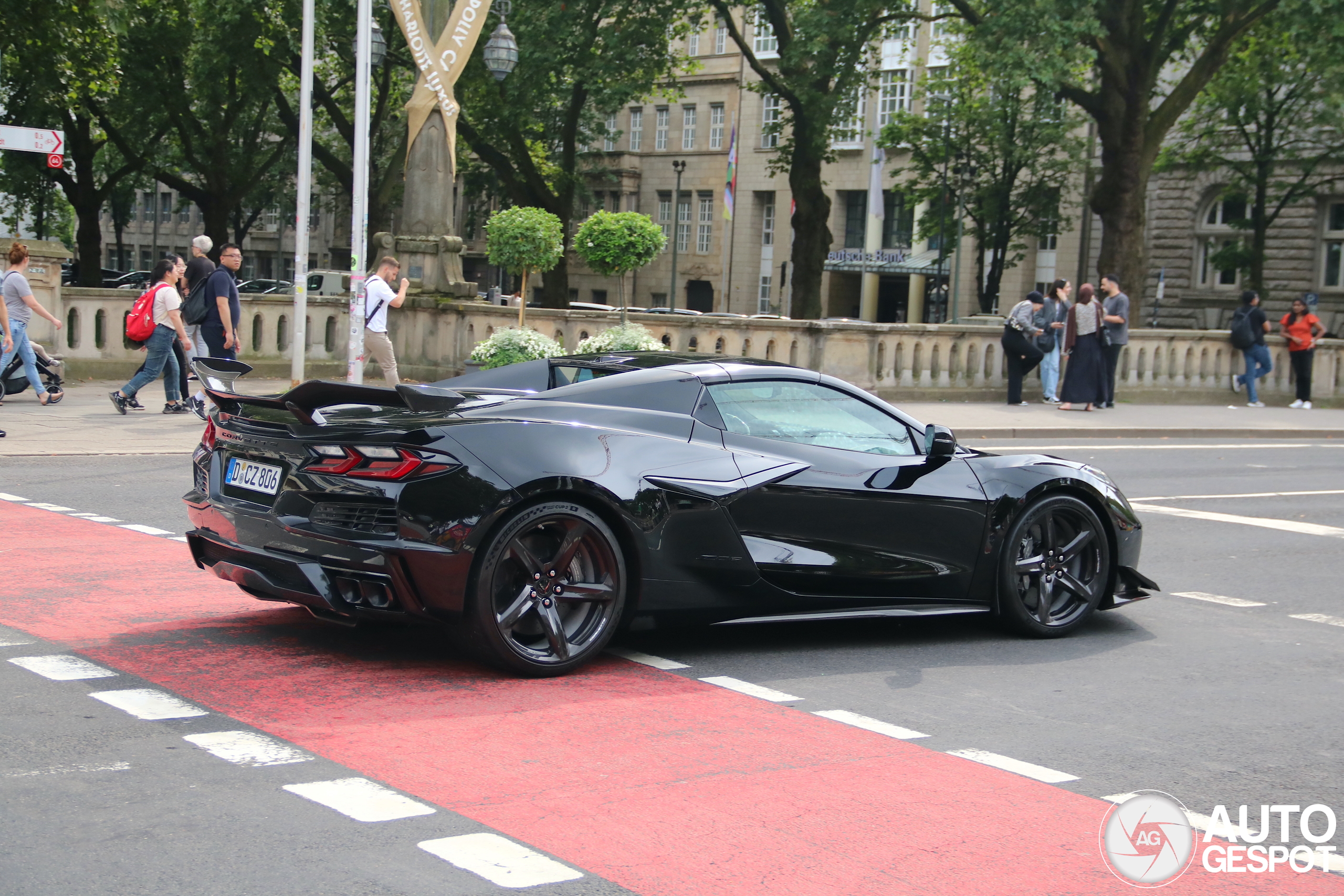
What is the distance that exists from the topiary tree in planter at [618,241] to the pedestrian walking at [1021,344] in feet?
22.3

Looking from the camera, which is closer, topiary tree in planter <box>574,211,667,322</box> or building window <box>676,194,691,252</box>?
topiary tree in planter <box>574,211,667,322</box>

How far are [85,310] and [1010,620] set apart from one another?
54.4ft

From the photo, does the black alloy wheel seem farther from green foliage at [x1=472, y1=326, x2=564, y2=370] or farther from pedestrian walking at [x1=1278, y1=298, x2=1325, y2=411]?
pedestrian walking at [x1=1278, y1=298, x2=1325, y2=411]

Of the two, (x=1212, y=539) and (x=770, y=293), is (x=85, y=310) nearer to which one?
(x=1212, y=539)

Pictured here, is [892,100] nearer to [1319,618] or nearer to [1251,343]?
[1251,343]

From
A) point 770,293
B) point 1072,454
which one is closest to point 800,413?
point 1072,454

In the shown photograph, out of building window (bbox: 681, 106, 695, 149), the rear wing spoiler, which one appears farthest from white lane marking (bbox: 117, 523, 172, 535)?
building window (bbox: 681, 106, 695, 149)

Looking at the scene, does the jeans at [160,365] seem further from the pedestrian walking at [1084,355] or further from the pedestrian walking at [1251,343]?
the pedestrian walking at [1251,343]

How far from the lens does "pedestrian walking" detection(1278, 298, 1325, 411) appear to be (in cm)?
2838

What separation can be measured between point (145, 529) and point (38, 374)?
28.2 ft

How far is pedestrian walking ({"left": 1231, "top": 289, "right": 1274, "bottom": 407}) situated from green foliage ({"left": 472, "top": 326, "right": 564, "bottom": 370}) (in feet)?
47.4

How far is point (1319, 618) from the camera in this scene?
8.57m

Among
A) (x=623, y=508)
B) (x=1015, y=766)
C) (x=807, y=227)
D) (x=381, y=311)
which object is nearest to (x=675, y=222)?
(x=807, y=227)

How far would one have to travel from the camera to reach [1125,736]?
5.79 metres
